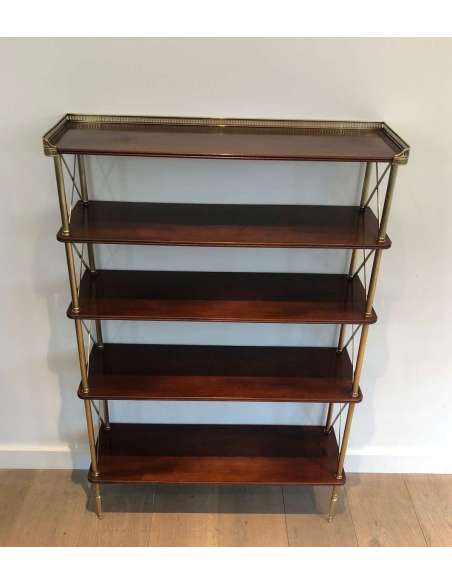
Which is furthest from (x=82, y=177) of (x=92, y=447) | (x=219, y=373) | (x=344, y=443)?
(x=344, y=443)

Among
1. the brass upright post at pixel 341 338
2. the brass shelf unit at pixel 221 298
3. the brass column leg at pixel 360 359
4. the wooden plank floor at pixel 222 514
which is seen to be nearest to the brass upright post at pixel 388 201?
the brass shelf unit at pixel 221 298

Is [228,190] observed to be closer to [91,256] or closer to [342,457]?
[91,256]

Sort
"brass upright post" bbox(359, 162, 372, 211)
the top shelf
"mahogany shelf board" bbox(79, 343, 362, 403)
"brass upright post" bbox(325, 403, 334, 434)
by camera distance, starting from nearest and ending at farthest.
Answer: the top shelf < "brass upright post" bbox(359, 162, 372, 211) < "mahogany shelf board" bbox(79, 343, 362, 403) < "brass upright post" bbox(325, 403, 334, 434)

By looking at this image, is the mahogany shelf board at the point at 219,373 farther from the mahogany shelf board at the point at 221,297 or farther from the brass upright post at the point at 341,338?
the mahogany shelf board at the point at 221,297

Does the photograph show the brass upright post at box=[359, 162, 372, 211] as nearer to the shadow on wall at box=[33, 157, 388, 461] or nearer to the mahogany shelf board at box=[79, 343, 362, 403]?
the shadow on wall at box=[33, 157, 388, 461]

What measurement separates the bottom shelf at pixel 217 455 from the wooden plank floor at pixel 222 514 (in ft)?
0.66

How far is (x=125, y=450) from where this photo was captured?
173 cm

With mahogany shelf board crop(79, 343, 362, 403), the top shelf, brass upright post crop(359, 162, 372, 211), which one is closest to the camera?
the top shelf

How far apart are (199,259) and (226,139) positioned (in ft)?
1.17

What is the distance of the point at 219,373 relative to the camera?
1.60 m

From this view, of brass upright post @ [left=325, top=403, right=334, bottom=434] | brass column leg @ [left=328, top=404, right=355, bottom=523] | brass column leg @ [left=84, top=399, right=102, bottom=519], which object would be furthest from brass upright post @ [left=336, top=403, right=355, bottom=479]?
brass column leg @ [left=84, top=399, right=102, bottom=519]

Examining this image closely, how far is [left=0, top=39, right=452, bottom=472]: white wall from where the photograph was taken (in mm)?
1313

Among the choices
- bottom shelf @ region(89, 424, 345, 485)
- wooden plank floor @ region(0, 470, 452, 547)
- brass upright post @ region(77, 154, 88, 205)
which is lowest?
wooden plank floor @ region(0, 470, 452, 547)
